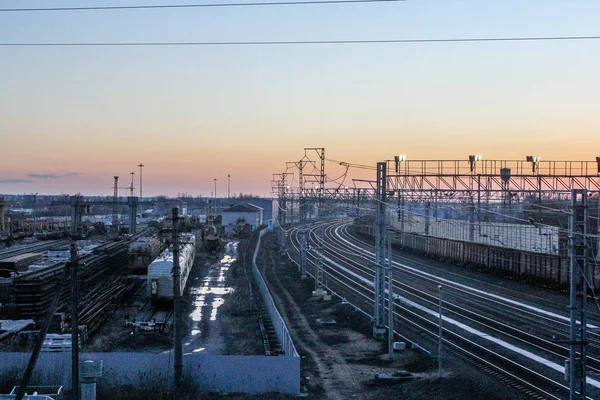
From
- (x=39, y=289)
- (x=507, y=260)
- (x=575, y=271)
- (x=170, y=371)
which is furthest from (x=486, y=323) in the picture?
(x=39, y=289)

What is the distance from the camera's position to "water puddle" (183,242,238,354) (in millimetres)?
20734

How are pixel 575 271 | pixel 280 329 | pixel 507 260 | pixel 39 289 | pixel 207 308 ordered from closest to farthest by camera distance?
1. pixel 575 271
2. pixel 280 329
3. pixel 39 289
4. pixel 207 308
5. pixel 507 260

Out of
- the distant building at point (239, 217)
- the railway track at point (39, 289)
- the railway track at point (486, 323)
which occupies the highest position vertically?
the distant building at point (239, 217)

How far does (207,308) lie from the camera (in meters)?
27.8

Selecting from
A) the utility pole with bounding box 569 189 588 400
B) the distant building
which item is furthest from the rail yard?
the distant building

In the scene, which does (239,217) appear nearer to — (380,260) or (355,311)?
(355,311)

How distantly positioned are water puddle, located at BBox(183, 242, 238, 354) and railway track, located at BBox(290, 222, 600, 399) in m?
6.16

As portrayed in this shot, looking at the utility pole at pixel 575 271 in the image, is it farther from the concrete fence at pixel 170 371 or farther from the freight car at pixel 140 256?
the freight car at pixel 140 256

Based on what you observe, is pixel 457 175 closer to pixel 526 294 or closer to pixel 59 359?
pixel 526 294

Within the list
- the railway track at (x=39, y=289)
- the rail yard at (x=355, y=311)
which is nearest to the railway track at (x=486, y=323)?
the rail yard at (x=355, y=311)

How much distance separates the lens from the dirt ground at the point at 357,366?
14.9m

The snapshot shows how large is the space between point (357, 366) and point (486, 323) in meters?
7.33

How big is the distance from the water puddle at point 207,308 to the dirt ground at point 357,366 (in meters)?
2.84

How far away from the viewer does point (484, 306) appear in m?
26.8
